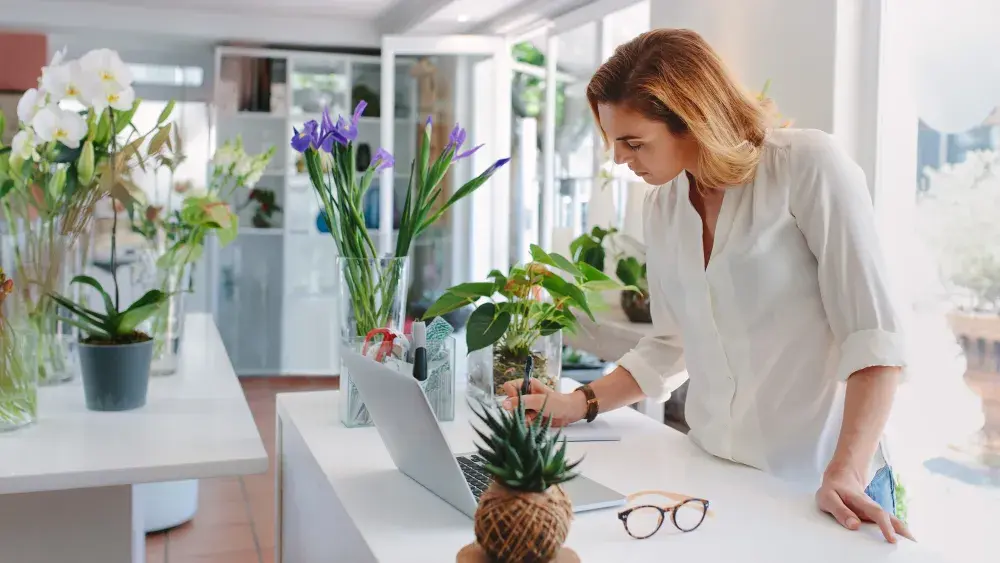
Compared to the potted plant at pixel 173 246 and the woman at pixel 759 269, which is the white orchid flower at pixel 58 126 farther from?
the woman at pixel 759 269

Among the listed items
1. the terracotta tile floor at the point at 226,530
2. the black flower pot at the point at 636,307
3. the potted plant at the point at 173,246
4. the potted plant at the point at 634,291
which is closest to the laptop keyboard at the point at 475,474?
the potted plant at the point at 173,246

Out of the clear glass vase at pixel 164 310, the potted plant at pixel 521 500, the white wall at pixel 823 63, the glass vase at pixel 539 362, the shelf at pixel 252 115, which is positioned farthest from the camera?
the shelf at pixel 252 115

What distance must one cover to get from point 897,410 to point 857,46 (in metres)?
1.16

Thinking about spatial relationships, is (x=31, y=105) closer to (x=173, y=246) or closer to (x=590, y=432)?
(x=173, y=246)

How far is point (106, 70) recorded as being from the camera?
5.97ft

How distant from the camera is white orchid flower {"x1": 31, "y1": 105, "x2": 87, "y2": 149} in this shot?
177cm

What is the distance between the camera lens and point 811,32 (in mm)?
3057

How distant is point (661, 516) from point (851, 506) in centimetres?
27

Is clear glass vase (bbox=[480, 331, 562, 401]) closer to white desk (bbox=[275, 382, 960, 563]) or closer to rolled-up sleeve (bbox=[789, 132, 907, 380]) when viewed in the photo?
white desk (bbox=[275, 382, 960, 563])

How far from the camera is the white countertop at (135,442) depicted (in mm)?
1479

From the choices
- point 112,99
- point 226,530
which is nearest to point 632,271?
point 226,530

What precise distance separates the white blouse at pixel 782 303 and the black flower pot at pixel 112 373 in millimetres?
1069

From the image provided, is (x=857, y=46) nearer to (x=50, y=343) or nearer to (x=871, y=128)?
(x=871, y=128)

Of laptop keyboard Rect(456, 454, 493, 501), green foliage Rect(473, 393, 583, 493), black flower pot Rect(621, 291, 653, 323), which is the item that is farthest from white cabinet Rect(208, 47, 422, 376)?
green foliage Rect(473, 393, 583, 493)
